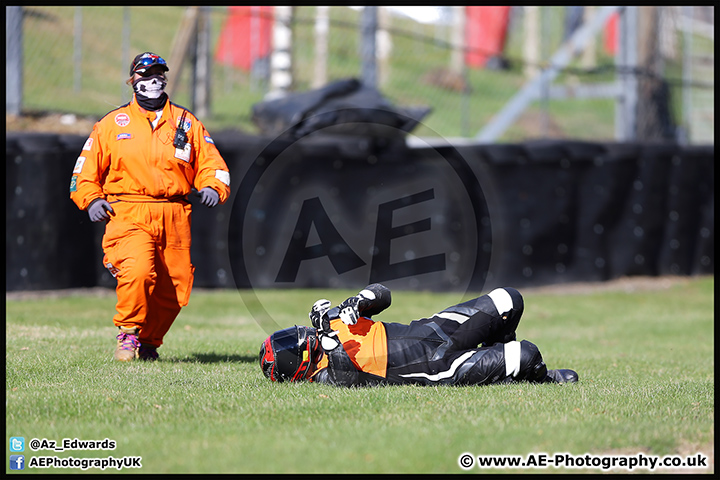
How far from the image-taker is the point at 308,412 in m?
5.03

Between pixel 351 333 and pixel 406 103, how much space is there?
10588 mm

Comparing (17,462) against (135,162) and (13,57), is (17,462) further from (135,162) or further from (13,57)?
(13,57)

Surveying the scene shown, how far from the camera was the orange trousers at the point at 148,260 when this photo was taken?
647 cm

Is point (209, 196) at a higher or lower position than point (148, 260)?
higher

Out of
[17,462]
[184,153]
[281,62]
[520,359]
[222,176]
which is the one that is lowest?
[17,462]

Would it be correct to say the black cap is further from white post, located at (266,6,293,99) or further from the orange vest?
white post, located at (266,6,293,99)

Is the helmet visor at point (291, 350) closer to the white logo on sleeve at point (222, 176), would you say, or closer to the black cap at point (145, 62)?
the white logo on sleeve at point (222, 176)

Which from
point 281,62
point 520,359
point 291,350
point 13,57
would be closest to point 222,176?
point 291,350

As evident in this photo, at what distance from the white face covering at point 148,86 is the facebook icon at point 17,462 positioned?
3253mm

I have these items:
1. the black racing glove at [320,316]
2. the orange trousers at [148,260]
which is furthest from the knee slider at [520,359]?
the orange trousers at [148,260]

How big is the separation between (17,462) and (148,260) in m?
2.39

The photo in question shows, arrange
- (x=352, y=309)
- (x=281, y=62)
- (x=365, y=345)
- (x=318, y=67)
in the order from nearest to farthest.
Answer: (x=352, y=309), (x=365, y=345), (x=281, y=62), (x=318, y=67)

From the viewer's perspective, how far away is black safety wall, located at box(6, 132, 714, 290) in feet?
36.8

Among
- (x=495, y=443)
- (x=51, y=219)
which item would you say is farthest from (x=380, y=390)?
(x=51, y=219)
